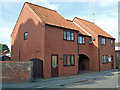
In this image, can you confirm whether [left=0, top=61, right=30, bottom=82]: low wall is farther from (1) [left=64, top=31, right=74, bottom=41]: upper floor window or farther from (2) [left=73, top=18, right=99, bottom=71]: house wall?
(2) [left=73, top=18, right=99, bottom=71]: house wall

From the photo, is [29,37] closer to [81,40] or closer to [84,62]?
[81,40]

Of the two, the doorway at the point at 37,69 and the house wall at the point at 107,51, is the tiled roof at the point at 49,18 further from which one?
the house wall at the point at 107,51

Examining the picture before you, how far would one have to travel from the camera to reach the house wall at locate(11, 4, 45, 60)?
1441 cm

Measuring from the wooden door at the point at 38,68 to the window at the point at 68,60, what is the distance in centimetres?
341

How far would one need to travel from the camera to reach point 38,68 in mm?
13344

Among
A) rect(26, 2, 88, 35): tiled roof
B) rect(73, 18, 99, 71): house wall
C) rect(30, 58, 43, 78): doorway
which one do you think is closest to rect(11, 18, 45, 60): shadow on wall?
rect(30, 58, 43, 78): doorway

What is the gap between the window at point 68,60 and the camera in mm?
15755

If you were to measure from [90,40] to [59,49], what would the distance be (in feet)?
27.6

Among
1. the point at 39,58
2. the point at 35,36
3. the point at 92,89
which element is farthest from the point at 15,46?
the point at 92,89

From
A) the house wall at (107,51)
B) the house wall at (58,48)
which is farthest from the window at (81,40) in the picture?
the house wall at (107,51)

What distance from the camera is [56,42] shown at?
49.2 feet

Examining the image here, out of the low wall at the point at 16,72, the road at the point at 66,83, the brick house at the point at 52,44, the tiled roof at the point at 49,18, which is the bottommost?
the road at the point at 66,83

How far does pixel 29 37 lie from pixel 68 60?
5.82 metres

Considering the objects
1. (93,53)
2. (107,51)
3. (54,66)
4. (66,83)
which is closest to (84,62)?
(93,53)
